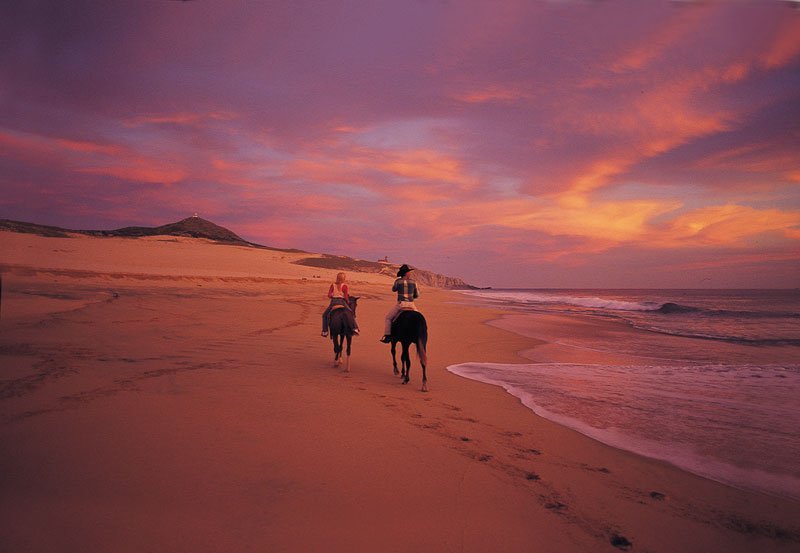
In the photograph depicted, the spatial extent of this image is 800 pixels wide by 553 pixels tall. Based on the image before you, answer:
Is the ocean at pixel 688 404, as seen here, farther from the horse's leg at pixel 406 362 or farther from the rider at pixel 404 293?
the rider at pixel 404 293

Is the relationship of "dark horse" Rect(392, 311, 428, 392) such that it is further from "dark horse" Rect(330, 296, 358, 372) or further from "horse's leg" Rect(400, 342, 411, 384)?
"dark horse" Rect(330, 296, 358, 372)

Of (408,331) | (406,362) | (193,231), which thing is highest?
(193,231)

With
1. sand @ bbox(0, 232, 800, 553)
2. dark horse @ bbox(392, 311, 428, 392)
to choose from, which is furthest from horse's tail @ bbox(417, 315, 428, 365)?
sand @ bbox(0, 232, 800, 553)

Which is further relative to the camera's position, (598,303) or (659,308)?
(598,303)

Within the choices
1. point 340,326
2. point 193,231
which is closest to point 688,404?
point 340,326

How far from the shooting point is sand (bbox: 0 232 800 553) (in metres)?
2.81

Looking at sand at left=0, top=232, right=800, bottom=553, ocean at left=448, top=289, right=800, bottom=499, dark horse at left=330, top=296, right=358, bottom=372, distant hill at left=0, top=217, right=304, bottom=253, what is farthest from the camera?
distant hill at left=0, top=217, right=304, bottom=253

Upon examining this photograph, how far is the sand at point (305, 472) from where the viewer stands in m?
2.81

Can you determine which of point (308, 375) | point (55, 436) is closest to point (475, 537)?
point (55, 436)

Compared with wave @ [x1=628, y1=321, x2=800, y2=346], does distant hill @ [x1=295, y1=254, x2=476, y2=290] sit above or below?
above

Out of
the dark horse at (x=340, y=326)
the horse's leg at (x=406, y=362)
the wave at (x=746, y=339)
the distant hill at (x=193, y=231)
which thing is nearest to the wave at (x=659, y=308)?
the wave at (x=746, y=339)

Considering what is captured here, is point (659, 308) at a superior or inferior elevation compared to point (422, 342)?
inferior

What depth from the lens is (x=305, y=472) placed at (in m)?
3.61

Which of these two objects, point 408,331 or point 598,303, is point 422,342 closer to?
point 408,331
